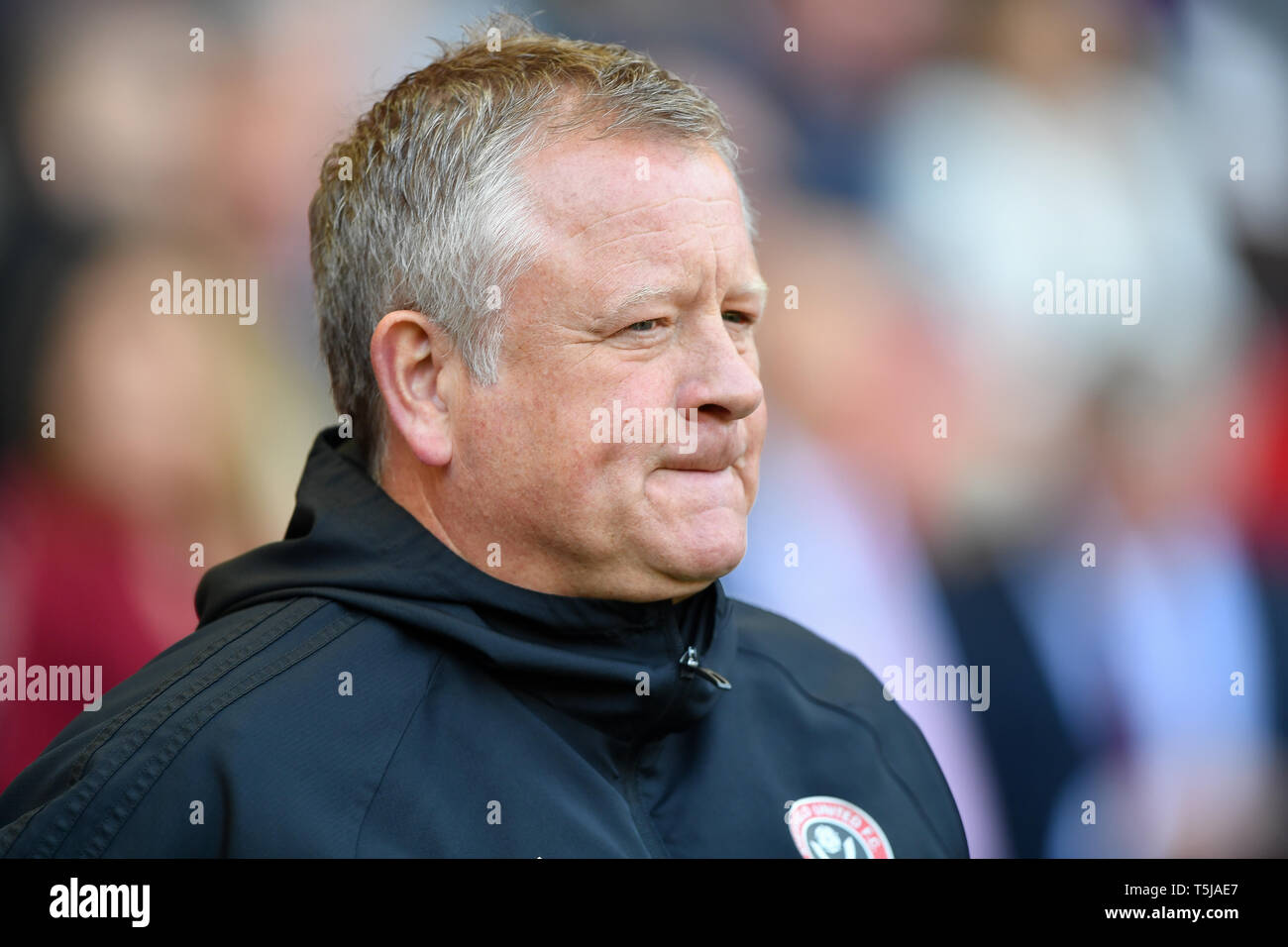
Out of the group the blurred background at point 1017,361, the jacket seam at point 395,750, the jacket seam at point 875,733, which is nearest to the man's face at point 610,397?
the jacket seam at point 395,750

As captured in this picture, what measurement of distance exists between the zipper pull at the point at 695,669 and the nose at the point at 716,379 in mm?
292

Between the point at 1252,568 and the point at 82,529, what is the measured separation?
2585mm

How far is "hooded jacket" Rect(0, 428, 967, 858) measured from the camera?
1202 mm

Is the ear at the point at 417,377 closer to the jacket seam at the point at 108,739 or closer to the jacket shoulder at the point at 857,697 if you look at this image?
the jacket seam at the point at 108,739

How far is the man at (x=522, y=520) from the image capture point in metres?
1.30

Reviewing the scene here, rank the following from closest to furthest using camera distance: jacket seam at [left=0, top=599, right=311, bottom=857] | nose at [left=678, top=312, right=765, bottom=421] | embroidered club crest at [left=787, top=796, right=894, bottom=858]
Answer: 1. jacket seam at [left=0, top=599, right=311, bottom=857]
2. nose at [left=678, top=312, right=765, bottom=421]
3. embroidered club crest at [left=787, top=796, right=894, bottom=858]

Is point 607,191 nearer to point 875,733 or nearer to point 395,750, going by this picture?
point 395,750

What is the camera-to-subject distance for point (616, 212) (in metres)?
1.39

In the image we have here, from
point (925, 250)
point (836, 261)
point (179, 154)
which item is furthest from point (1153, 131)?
point (179, 154)

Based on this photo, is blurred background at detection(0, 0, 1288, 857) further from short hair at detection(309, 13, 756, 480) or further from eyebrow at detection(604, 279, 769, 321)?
eyebrow at detection(604, 279, 769, 321)

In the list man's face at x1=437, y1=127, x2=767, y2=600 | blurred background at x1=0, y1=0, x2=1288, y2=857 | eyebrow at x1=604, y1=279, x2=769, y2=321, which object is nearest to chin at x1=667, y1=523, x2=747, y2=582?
man's face at x1=437, y1=127, x2=767, y2=600

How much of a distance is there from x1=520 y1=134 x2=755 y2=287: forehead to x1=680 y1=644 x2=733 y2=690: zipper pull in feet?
1.51

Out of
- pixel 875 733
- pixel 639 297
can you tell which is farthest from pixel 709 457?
pixel 875 733

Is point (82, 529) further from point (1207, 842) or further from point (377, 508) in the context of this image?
point (1207, 842)
